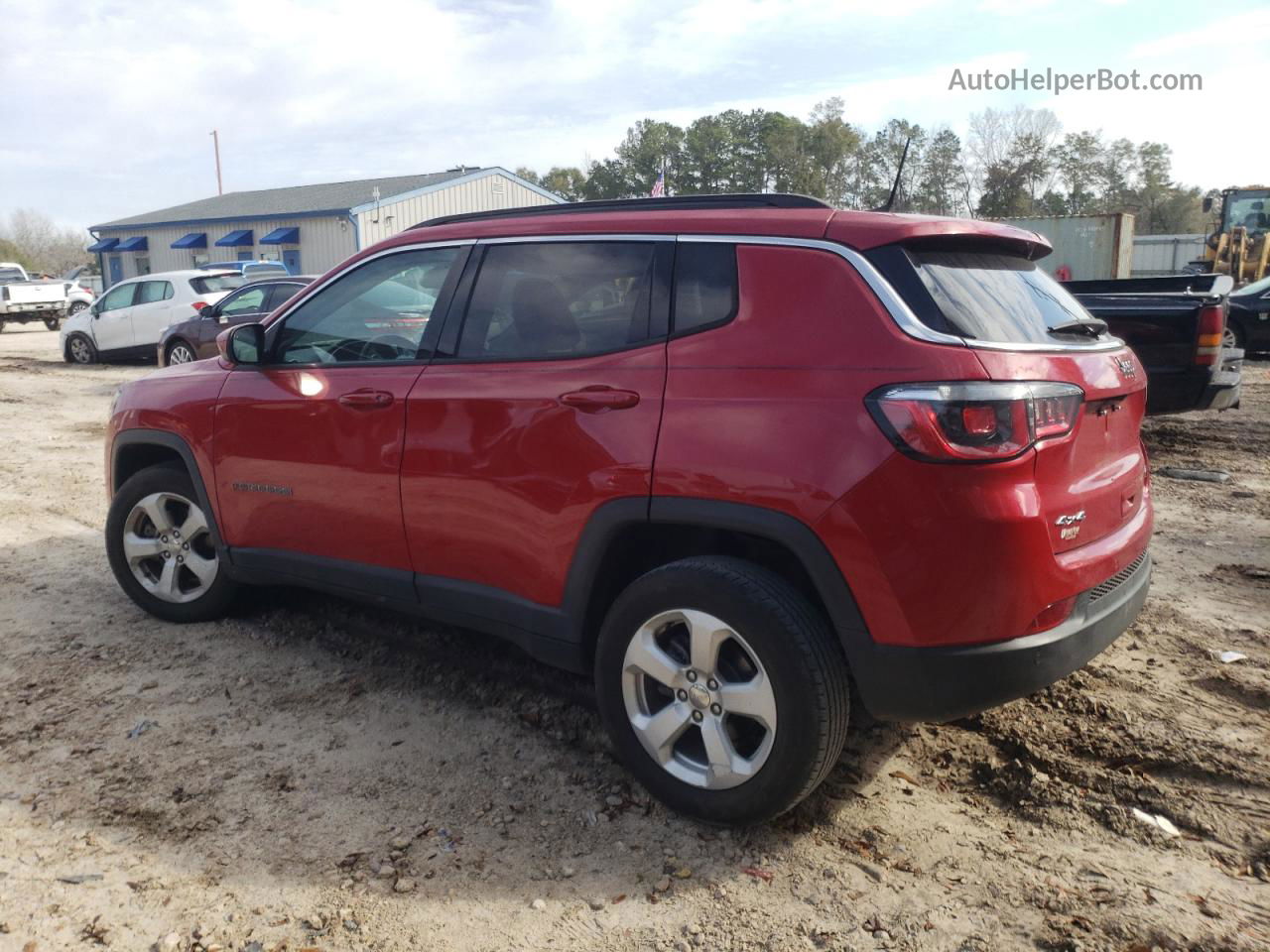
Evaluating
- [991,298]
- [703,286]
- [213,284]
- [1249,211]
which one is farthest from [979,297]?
[1249,211]

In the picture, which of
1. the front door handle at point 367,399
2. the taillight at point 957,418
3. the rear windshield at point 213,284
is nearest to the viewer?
the taillight at point 957,418

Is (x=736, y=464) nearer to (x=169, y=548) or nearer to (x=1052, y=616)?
(x=1052, y=616)

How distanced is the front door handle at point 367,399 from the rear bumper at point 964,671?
2.00 metres

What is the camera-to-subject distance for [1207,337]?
7.84 meters

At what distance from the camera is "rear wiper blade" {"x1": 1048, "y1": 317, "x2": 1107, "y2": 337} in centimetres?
315

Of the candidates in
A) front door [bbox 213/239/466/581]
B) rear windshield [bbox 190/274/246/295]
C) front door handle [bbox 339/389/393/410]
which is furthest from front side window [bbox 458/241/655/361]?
rear windshield [bbox 190/274/246/295]

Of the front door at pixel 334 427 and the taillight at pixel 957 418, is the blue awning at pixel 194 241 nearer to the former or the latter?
the front door at pixel 334 427

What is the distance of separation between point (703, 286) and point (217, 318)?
13177 mm

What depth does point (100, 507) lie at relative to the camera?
7.26 meters

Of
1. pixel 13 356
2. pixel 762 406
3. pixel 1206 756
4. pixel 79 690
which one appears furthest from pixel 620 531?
pixel 13 356

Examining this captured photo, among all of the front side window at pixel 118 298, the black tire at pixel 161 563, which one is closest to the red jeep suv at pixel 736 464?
the black tire at pixel 161 563

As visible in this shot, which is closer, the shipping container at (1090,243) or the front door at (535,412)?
the front door at (535,412)

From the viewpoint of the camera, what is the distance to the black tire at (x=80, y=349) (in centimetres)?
1839

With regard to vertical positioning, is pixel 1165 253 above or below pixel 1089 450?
above
